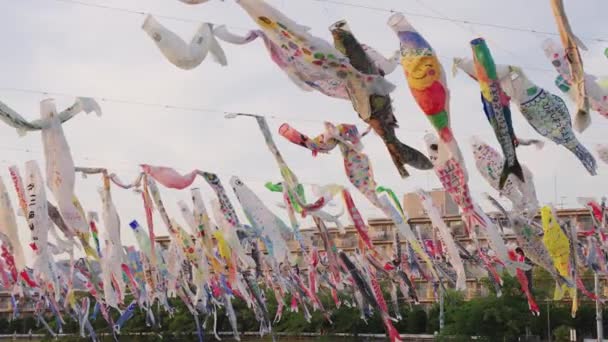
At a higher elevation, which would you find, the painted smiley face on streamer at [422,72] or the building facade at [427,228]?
the building facade at [427,228]

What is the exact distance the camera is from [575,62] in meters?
12.1

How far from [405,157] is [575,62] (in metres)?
2.53

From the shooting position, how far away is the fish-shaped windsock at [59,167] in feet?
44.9

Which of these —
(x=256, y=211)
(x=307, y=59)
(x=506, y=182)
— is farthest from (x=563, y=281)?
(x=307, y=59)

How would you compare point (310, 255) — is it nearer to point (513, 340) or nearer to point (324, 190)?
point (324, 190)

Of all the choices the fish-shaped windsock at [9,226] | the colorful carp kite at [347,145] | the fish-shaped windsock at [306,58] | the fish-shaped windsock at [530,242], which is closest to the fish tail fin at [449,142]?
the fish-shaped windsock at [306,58]

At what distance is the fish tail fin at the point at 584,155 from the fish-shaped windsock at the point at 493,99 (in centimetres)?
160

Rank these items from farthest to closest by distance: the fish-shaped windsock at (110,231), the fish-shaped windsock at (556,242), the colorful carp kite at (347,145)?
1. the fish-shaped windsock at (556,242)
2. the fish-shaped windsock at (110,231)
3. the colorful carp kite at (347,145)

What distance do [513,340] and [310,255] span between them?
13.6 m

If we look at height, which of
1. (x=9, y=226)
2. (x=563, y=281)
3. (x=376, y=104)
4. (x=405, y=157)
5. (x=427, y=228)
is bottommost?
(x=563, y=281)

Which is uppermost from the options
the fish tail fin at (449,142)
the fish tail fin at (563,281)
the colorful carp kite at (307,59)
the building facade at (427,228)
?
the building facade at (427,228)

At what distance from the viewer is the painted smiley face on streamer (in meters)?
11.9

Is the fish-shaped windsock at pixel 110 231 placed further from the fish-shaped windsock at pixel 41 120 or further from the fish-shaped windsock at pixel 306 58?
the fish-shaped windsock at pixel 306 58

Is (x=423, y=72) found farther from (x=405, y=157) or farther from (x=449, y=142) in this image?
(x=405, y=157)
